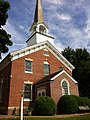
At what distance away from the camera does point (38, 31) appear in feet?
103

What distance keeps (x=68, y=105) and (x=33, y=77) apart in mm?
7751

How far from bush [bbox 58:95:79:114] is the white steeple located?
13746 millimetres

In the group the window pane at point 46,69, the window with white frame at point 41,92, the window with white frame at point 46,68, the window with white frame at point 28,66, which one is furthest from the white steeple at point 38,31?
the window with white frame at point 41,92

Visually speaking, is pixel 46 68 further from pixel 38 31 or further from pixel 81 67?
pixel 81 67

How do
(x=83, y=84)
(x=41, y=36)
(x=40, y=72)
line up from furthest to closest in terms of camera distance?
1. (x=83, y=84)
2. (x=41, y=36)
3. (x=40, y=72)

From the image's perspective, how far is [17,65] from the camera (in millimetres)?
23656

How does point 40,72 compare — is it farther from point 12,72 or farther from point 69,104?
point 69,104

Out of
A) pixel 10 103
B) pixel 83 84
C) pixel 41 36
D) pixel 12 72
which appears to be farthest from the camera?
pixel 83 84

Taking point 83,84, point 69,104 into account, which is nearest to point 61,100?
point 69,104

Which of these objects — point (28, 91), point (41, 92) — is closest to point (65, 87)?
point (41, 92)

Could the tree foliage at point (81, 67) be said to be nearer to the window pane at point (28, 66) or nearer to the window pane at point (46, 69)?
the window pane at point (46, 69)

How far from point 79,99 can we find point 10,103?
29.4ft

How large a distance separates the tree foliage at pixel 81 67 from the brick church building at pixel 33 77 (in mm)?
13148

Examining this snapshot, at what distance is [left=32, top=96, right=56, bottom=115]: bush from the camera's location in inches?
698
